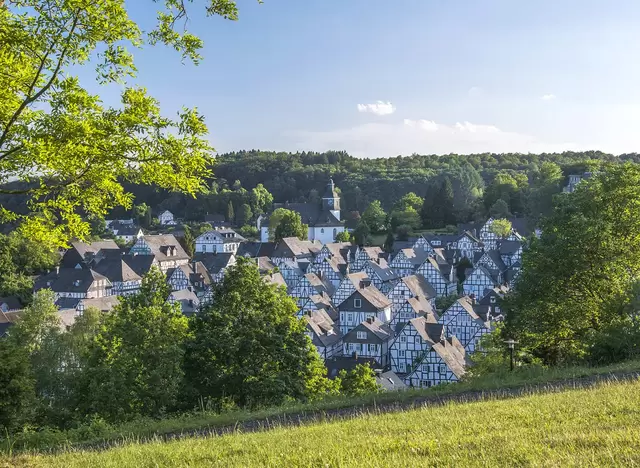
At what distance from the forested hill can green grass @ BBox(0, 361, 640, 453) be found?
9359 centimetres

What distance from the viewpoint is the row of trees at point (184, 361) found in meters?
16.4

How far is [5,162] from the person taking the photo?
6.54 metres

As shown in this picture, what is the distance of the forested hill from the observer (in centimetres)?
13712

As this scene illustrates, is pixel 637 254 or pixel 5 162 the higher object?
pixel 5 162

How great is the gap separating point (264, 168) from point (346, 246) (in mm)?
95791

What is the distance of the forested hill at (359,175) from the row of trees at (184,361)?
292ft

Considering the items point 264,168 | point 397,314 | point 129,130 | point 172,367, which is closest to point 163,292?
point 172,367

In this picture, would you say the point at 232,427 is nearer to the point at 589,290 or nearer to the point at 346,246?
the point at 589,290

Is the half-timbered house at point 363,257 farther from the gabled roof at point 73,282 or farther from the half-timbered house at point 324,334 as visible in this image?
the gabled roof at point 73,282

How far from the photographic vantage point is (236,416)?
419 inches

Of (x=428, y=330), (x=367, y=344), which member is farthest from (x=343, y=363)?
(x=428, y=330)

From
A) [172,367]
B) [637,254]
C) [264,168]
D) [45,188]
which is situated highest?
[264,168]

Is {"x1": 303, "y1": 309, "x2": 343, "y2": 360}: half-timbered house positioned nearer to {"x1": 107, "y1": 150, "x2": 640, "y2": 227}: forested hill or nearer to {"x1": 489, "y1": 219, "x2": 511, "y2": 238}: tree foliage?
{"x1": 489, "y1": 219, "x2": 511, "y2": 238}: tree foliage

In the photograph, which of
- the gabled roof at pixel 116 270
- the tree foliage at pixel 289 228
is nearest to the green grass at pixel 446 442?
the gabled roof at pixel 116 270
